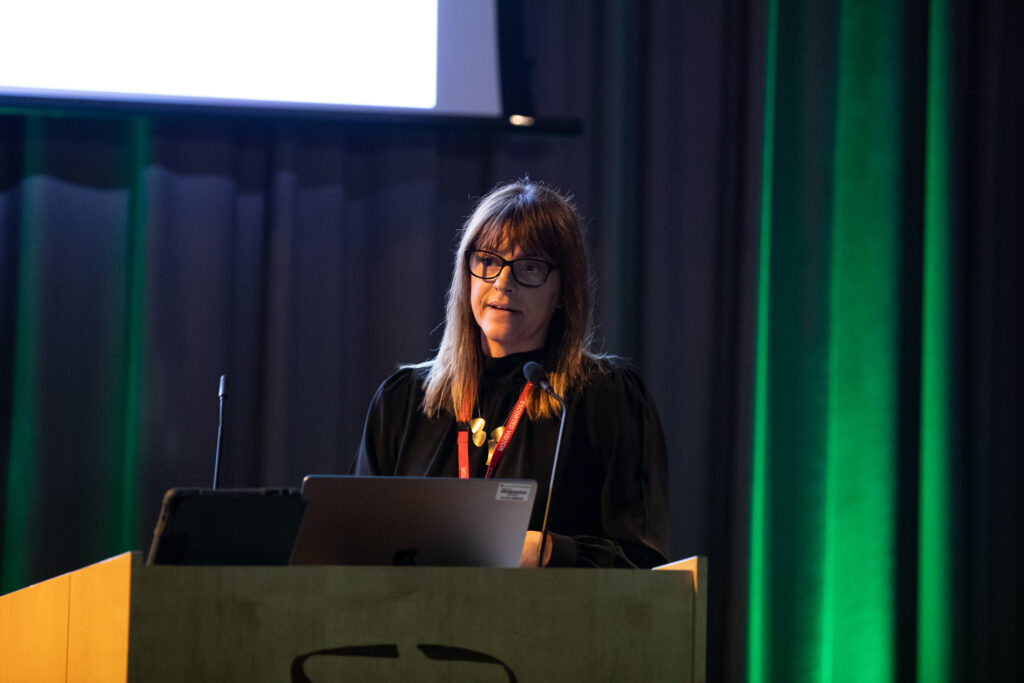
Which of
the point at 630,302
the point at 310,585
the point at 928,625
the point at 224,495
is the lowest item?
the point at 928,625

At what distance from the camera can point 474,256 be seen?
2426 millimetres

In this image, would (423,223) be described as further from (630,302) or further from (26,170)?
(26,170)

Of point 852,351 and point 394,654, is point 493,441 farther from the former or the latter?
point 852,351

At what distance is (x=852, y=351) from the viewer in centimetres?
338

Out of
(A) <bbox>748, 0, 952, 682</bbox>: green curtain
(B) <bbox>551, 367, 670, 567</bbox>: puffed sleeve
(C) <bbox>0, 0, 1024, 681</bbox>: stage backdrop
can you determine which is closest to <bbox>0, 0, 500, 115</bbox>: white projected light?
(C) <bbox>0, 0, 1024, 681</bbox>: stage backdrop

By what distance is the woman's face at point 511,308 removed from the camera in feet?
7.76

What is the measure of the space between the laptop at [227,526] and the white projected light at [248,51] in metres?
2.01

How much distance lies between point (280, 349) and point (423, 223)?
0.59m

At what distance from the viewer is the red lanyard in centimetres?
230

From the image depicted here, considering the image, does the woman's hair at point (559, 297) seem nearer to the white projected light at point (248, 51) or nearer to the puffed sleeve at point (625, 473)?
the puffed sleeve at point (625, 473)

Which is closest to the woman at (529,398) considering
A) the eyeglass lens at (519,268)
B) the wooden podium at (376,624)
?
the eyeglass lens at (519,268)

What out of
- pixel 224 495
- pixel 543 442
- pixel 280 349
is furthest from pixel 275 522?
pixel 280 349

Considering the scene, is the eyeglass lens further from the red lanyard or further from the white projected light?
the white projected light

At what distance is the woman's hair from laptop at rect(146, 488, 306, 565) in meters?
1.04
